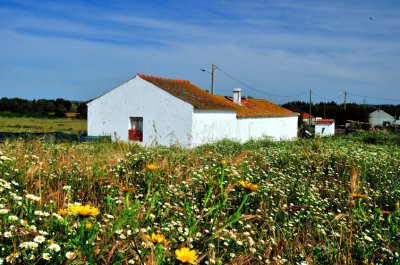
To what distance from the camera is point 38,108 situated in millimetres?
62656

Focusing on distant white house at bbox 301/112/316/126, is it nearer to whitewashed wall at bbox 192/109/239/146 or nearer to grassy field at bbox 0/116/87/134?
whitewashed wall at bbox 192/109/239/146

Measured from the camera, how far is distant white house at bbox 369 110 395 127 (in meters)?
61.2

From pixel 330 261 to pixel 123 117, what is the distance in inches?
732

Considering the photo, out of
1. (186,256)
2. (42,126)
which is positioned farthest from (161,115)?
(42,126)

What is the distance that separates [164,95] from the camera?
61.6ft

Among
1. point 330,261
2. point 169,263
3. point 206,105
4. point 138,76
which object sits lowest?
point 330,261

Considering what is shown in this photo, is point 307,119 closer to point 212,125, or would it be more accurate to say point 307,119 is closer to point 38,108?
point 212,125

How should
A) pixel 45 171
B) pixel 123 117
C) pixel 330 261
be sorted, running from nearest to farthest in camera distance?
pixel 330 261, pixel 45 171, pixel 123 117

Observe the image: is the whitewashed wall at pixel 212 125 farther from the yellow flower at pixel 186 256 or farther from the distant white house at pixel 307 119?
the distant white house at pixel 307 119

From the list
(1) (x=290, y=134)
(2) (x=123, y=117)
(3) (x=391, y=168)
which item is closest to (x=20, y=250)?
(3) (x=391, y=168)

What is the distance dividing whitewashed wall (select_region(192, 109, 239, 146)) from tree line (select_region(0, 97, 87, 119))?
4502cm

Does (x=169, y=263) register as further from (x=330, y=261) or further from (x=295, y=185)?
(x=295, y=185)

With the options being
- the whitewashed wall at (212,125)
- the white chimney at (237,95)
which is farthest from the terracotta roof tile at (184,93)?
the white chimney at (237,95)

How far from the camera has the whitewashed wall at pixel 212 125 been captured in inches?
720
